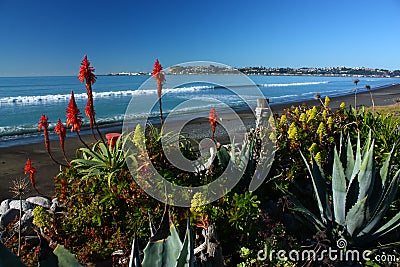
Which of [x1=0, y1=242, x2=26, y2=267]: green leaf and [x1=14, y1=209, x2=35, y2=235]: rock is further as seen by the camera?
[x1=14, y1=209, x2=35, y2=235]: rock

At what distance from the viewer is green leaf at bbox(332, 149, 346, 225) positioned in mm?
3211

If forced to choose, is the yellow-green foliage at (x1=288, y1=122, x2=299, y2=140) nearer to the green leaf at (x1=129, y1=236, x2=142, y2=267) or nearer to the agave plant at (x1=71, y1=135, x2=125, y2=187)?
the agave plant at (x1=71, y1=135, x2=125, y2=187)

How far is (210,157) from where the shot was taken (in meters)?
3.89

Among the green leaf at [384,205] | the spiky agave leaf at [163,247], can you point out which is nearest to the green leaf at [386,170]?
the green leaf at [384,205]

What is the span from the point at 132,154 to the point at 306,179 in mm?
2321

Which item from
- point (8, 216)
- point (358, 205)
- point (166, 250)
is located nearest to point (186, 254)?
point (166, 250)

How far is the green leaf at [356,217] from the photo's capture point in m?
3.01

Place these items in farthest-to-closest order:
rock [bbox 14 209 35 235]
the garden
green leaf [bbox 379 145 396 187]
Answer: rock [bbox 14 209 35 235]
green leaf [bbox 379 145 396 187]
the garden

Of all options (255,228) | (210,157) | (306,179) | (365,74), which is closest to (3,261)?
(255,228)

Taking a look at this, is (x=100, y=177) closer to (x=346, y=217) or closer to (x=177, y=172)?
(x=177, y=172)

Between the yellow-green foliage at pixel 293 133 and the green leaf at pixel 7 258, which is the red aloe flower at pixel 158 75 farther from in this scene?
the green leaf at pixel 7 258

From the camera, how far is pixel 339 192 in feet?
10.6

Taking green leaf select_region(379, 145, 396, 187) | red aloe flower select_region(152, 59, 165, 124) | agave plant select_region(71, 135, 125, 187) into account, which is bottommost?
green leaf select_region(379, 145, 396, 187)

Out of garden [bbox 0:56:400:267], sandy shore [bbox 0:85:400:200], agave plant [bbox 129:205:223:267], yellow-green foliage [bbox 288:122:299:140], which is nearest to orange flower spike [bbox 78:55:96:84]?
garden [bbox 0:56:400:267]
